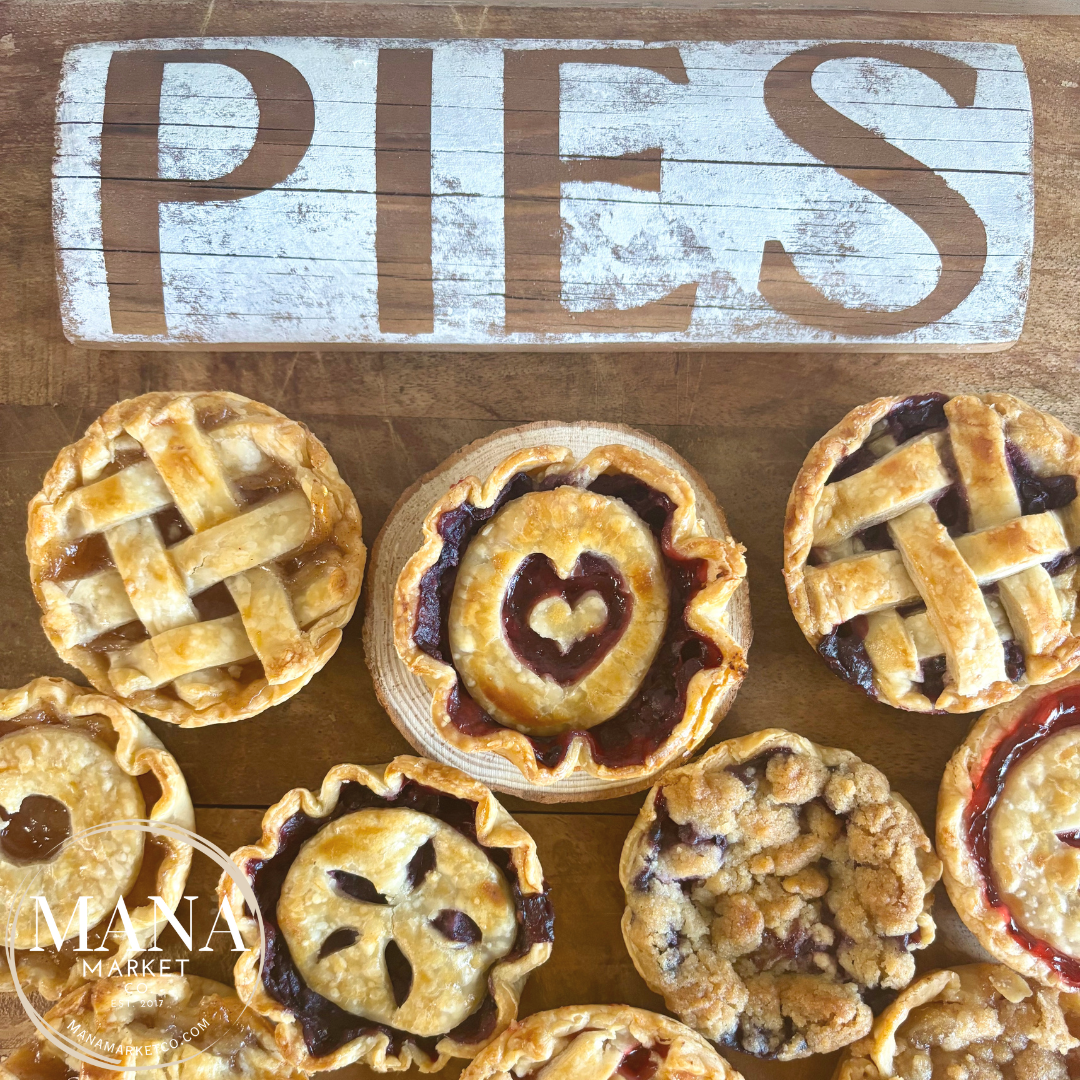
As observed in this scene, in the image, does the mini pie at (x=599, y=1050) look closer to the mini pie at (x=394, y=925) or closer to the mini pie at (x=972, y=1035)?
the mini pie at (x=394, y=925)

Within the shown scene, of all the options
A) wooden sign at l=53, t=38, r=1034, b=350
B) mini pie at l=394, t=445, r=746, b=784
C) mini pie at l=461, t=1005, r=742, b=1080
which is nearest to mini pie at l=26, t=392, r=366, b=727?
mini pie at l=394, t=445, r=746, b=784

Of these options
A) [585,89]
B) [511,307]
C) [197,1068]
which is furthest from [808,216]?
[197,1068]

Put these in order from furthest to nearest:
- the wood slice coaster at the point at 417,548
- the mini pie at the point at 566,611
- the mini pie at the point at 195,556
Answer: the wood slice coaster at the point at 417,548 < the mini pie at the point at 195,556 < the mini pie at the point at 566,611

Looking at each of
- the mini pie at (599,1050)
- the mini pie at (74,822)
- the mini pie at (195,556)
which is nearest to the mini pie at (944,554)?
the mini pie at (599,1050)

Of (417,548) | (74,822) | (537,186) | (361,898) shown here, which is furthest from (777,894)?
(537,186)

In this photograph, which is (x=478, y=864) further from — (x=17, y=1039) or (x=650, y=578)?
(x=17, y=1039)
